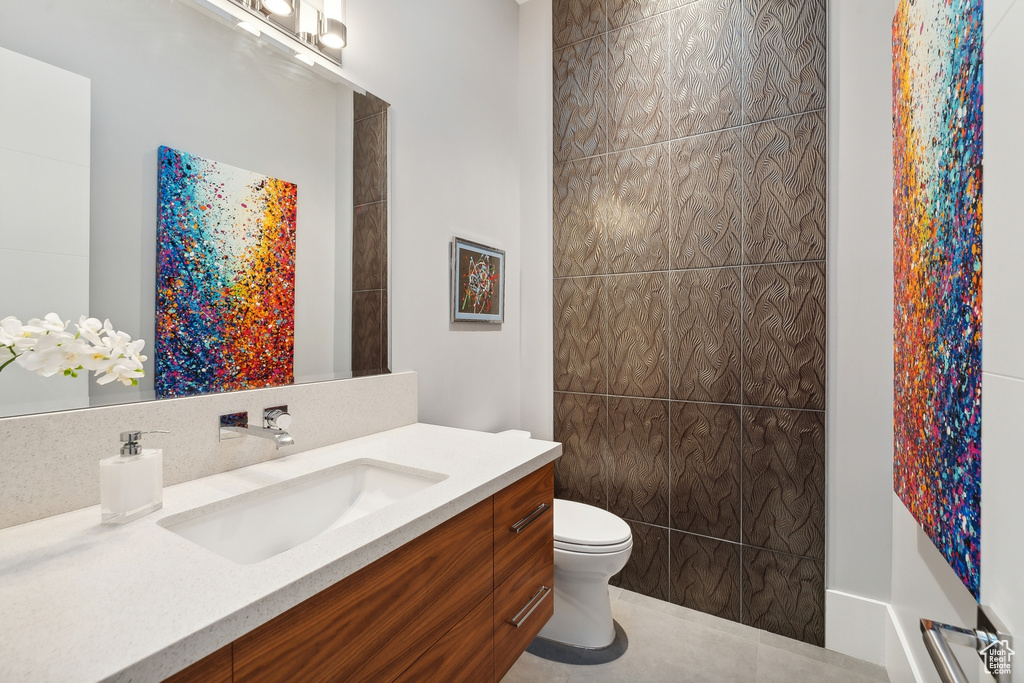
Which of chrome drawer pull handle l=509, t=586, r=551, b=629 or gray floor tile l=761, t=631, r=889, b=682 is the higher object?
chrome drawer pull handle l=509, t=586, r=551, b=629

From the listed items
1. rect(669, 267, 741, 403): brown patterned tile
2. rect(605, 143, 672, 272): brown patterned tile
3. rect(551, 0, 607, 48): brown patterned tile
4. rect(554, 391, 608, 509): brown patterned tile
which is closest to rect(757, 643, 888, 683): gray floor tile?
rect(554, 391, 608, 509): brown patterned tile

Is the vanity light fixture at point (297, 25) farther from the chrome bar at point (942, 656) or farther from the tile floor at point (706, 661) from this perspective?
the tile floor at point (706, 661)

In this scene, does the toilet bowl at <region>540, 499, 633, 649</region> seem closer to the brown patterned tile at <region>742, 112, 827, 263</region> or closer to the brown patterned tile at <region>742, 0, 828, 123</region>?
the brown patterned tile at <region>742, 112, 827, 263</region>

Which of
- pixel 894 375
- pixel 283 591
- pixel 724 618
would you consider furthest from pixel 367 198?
pixel 724 618

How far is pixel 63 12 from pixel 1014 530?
178cm

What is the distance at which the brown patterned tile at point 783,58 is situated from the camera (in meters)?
1.74

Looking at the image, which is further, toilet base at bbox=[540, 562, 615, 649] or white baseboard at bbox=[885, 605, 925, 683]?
toilet base at bbox=[540, 562, 615, 649]

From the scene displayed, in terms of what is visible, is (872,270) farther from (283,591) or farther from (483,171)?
(283,591)

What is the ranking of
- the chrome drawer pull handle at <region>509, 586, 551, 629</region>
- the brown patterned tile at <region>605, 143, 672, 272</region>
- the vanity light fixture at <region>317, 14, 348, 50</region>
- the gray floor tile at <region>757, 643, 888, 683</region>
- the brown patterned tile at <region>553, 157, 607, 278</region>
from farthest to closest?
the brown patterned tile at <region>553, 157, 607, 278</region>
the brown patterned tile at <region>605, 143, 672, 272</region>
the gray floor tile at <region>757, 643, 888, 683</region>
the vanity light fixture at <region>317, 14, 348, 50</region>
the chrome drawer pull handle at <region>509, 586, 551, 629</region>

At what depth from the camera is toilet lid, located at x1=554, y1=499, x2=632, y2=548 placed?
1636mm

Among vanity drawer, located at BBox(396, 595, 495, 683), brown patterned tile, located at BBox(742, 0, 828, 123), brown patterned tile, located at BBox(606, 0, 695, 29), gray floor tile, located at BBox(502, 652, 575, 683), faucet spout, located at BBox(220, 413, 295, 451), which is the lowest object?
gray floor tile, located at BBox(502, 652, 575, 683)

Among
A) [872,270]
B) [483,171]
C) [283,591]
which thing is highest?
[483,171]

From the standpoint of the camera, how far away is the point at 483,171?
211cm

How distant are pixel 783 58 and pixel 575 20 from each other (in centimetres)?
96
